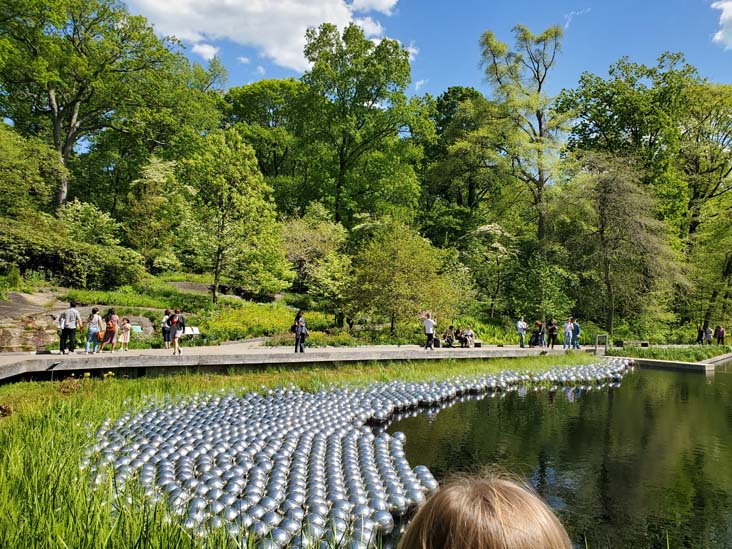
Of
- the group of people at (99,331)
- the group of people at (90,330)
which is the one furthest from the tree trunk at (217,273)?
the group of people at (90,330)

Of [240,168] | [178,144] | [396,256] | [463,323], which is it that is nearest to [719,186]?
[463,323]

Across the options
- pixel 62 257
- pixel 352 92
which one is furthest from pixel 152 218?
pixel 352 92

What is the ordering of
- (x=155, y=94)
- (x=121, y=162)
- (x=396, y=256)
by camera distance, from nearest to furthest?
1. (x=396, y=256)
2. (x=155, y=94)
3. (x=121, y=162)

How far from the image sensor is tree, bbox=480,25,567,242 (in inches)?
1156

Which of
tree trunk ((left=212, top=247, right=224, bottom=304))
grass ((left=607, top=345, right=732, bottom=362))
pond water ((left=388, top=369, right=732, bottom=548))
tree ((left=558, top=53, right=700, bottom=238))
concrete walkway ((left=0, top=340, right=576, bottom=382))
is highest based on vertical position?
tree ((left=558, top=53, right=700, bottom=238))

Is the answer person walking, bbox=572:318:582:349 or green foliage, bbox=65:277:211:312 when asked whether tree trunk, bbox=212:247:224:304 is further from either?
person walking, bbox=572:318:582:349

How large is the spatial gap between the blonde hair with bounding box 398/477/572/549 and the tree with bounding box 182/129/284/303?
21953 millimetres

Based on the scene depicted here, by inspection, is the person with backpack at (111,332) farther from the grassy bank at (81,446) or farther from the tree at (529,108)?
the tree at (529,108)

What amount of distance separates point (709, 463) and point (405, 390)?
600 centimetres

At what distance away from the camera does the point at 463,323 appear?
82.3 ft

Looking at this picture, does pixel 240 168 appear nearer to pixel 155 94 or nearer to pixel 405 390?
pixel 155 94

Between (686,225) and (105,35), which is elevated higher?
(105,35)

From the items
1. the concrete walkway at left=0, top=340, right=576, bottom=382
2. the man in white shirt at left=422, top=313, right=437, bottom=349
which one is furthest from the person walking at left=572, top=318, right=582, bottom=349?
the man in white shirt at left=422, top=313, right=437, bottom=349

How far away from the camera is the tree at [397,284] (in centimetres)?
2025
